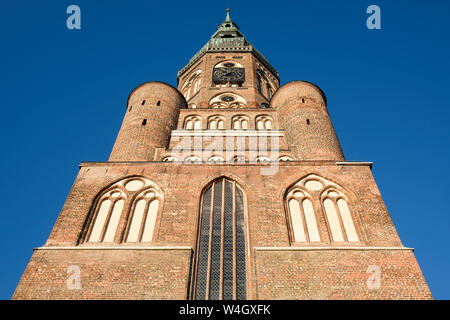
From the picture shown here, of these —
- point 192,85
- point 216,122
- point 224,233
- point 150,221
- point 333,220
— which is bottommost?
point 224,233

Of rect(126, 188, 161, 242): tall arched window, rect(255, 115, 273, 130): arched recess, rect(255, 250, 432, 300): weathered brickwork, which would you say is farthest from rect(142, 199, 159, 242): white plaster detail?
rect(255, 115, 273, 130): arched recess

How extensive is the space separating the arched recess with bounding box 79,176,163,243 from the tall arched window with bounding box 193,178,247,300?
6.04 feet

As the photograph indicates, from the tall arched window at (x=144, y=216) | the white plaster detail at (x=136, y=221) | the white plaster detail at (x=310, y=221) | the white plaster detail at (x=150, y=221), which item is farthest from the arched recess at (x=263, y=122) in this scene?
the white plaster detail at (x=136, y=221)

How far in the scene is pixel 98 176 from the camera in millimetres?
13945

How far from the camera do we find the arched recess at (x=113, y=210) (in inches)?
471

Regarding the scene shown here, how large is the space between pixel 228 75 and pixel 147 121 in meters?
8.77

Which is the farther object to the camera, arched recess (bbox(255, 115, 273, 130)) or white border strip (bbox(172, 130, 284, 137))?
arched recess (bbox(255, 115, 273, 130))

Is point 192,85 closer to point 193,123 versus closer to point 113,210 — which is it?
point 193,123

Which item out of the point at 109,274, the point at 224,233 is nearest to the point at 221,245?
the point at 224,233

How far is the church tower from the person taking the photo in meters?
10.3

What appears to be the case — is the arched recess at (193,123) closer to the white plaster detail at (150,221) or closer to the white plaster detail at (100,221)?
the white plaster detail at (150,221)

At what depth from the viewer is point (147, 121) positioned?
63.5ft

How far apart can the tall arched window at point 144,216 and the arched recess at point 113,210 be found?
0.14 m

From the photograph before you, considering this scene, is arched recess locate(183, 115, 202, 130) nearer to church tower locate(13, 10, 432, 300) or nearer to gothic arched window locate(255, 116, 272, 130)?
gothic arched window locate(255, 116, 272, 130)
